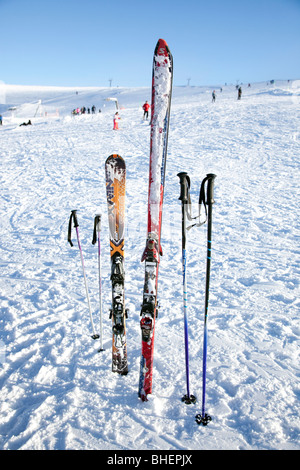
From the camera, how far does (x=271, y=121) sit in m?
15.9

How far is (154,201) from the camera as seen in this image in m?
2.74

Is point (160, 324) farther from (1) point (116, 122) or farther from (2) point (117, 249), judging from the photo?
(1) point (116, 122)

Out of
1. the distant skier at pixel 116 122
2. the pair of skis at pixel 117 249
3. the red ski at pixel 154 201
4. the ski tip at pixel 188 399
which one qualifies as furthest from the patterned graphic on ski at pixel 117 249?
the distant skier at pixel 116 122

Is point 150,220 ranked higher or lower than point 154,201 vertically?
lower

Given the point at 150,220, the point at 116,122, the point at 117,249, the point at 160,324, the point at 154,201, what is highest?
the point at 116,122

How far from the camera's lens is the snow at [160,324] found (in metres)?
2.39

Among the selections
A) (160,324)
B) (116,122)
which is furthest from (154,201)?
(116,122)

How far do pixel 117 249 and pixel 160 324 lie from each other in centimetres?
143

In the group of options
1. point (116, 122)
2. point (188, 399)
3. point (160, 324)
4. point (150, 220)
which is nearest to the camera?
point (188, 399)

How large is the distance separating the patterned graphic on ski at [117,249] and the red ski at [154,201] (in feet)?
0.97

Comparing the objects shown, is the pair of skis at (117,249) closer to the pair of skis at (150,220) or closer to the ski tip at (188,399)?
the pair of skis at (150,220)

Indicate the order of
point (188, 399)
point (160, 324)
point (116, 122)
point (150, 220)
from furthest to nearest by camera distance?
point (116, 122) < point (160, 324) < point (150, 220) < point (188, 399)

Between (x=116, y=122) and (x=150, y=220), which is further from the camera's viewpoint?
(x=116, y=122)
